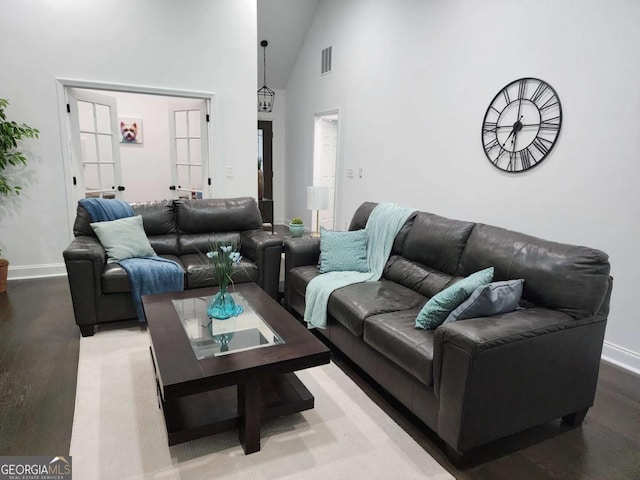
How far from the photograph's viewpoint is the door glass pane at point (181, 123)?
544 cm

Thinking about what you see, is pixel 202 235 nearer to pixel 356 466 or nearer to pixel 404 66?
pixel 356 466

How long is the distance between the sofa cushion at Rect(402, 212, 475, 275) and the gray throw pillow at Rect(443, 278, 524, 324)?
70cm

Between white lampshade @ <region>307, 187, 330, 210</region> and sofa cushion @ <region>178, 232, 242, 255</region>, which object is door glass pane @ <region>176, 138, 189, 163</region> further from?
white lampshade @ <region>307, 187, 330, 210</region>

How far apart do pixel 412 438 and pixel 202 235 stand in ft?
9.14

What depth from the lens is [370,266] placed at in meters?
3.35

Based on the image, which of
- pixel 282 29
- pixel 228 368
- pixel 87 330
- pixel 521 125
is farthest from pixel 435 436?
pixel 282 29

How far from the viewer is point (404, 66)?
4977 millimetres

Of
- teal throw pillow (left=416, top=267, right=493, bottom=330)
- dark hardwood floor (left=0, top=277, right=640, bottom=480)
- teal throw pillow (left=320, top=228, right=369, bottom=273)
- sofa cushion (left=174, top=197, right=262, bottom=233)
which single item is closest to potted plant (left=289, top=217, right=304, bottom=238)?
teal throw pillow (left=320, top=228, right=369, bottom=273)

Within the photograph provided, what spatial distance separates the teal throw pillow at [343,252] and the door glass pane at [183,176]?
2.92 metres

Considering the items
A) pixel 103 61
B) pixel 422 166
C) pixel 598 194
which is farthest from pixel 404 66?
pixel 103 61

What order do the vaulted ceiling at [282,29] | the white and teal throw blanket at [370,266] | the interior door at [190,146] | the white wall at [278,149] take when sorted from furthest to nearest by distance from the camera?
the white wall at [278,149], the vaulted ceiling at [282,29], the interior door at [190,146], the white and teal throw blanket at [370,266]

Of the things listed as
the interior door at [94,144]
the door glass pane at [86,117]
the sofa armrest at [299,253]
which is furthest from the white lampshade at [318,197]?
the door glass pane at [86,117]

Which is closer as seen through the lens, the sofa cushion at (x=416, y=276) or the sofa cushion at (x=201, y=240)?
the sofa cushion at (x=416, y=276)

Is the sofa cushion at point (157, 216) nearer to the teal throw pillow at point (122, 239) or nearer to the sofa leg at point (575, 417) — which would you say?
the teal throw pillow at point (122, 239)
